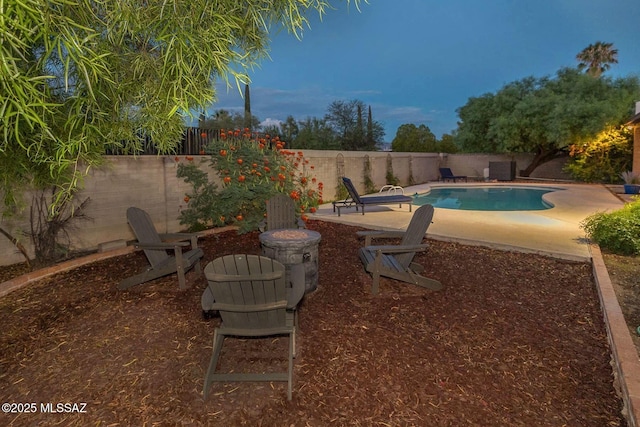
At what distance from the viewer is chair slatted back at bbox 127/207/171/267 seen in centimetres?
381

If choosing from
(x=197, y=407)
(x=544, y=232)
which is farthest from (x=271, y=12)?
(x=544, y=232)

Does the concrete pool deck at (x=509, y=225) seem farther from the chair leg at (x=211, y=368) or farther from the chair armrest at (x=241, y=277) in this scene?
the chair leg at (x=211, y=368)

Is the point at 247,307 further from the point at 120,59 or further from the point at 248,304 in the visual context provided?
the point at 120,59

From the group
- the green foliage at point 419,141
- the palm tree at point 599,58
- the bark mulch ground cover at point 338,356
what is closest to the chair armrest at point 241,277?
the bark mulch ground cover at point 338,356

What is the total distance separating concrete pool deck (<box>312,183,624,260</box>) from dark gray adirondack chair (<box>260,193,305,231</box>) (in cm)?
219

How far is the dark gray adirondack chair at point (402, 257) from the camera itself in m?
3.53

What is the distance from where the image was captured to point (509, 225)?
685 centimetres

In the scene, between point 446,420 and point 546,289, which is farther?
point 546,289

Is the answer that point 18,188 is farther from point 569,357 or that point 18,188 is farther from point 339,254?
point 569,357

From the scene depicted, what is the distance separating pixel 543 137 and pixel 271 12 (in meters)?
20.0

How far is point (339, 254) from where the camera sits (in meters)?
4.91

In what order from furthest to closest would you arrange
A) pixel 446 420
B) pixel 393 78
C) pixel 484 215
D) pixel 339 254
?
pixel 393 78 < pixel 484 215 < pixel 339 254 < pixel 446 420

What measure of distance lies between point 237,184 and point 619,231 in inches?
222

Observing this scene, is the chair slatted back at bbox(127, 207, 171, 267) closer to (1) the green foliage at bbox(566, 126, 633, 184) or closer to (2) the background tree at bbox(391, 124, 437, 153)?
(1) the green foliage at bbox(566, 126, 633, 184)
